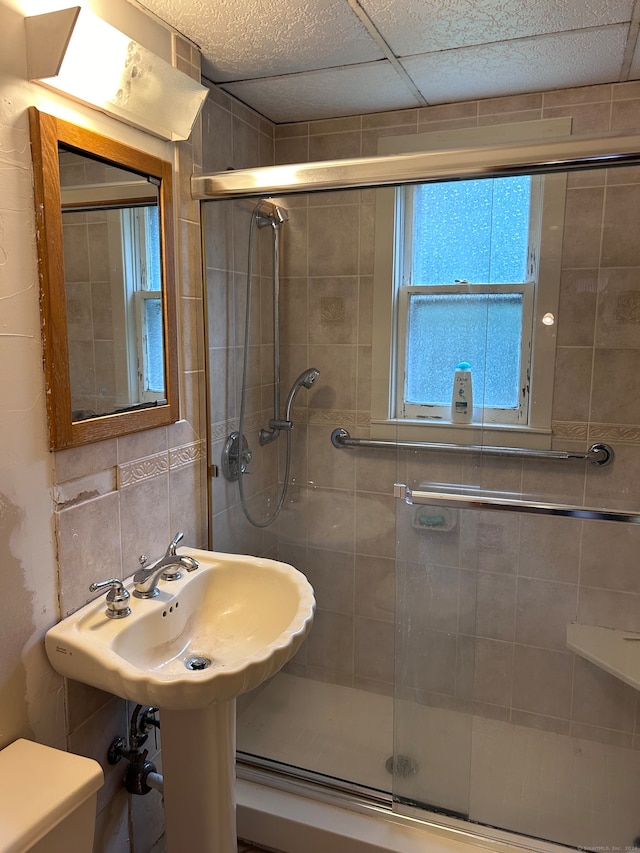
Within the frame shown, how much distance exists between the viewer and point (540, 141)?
59.1 inches

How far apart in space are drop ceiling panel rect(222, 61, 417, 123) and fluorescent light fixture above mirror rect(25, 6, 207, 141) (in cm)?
49

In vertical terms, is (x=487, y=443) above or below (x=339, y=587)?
above

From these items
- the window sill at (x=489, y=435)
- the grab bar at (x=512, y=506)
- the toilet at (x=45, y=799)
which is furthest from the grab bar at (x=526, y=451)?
the toilet at (x=45, y=799)

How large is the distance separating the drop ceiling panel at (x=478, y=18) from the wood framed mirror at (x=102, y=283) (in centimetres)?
72

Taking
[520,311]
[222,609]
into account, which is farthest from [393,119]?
[222,609]

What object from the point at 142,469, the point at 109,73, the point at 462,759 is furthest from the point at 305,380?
the point at 462,759

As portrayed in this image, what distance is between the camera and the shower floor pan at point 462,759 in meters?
1.82

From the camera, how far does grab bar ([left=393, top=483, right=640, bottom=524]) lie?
1853 mm

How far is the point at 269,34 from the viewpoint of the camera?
5.44 ft

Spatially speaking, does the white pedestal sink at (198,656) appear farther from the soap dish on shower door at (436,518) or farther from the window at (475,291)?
the window at (475,291)

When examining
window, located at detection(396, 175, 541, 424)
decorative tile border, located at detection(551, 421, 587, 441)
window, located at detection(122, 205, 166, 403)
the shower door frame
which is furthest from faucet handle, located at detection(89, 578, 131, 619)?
decorative tile border, located at detection(551, 421, 587, 441)

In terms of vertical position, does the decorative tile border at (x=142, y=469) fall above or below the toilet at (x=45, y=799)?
above

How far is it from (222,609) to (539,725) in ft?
4.28

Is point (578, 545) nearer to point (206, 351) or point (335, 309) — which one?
point (335, 309)
